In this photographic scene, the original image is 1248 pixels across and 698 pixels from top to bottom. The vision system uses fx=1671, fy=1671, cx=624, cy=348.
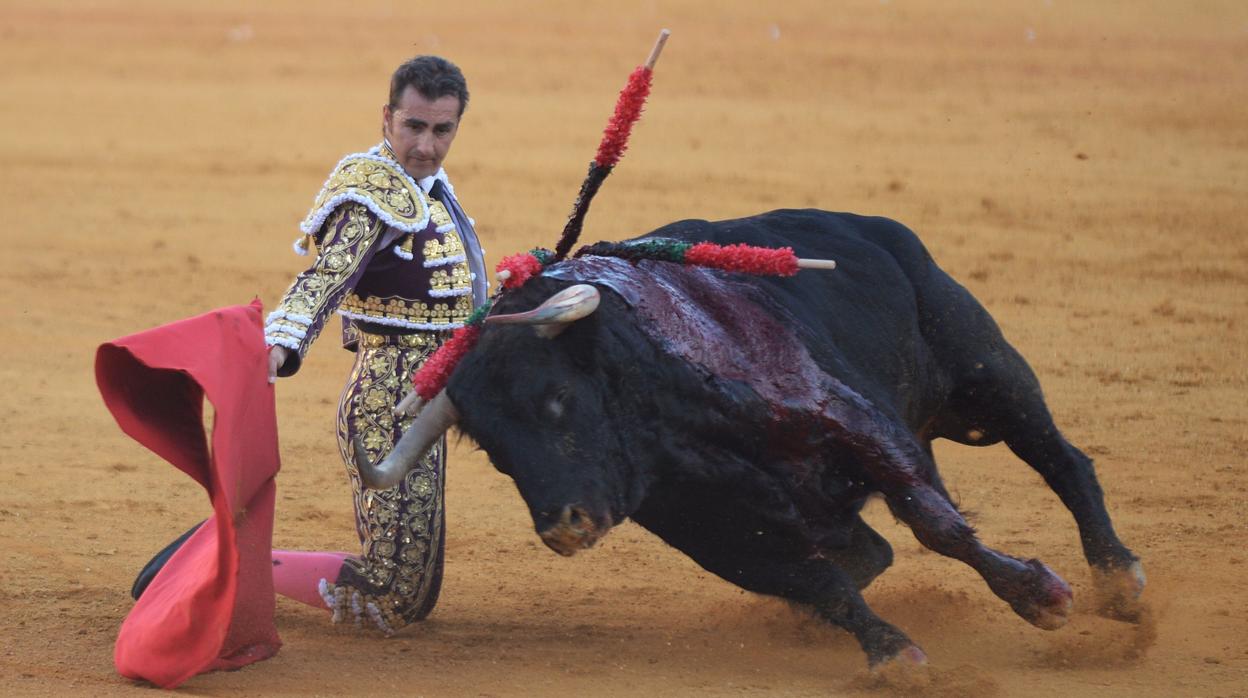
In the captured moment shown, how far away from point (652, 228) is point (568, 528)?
25.7 feet

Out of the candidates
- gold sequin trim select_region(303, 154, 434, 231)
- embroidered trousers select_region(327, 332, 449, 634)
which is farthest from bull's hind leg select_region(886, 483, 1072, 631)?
gold sequin trim select_region(303, 154, 434, 231)

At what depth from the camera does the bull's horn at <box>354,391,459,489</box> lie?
4047 millimetres

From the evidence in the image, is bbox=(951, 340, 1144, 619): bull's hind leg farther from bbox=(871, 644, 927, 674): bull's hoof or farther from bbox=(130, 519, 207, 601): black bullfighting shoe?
bbox=(130, 519, 207, 601): black bullfighting shoe

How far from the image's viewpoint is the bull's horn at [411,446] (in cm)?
405

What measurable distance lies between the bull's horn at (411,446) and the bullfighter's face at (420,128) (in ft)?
2.39

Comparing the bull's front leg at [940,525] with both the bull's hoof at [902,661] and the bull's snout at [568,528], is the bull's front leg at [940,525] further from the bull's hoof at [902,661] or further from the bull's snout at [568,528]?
the bull's snout at [568,528]

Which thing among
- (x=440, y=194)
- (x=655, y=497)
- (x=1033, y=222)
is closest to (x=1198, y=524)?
(x=655, y=497)

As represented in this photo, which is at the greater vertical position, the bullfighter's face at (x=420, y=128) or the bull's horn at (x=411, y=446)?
the bullfighter's face at (x=420, y=128)

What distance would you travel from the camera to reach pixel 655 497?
4.22 meters

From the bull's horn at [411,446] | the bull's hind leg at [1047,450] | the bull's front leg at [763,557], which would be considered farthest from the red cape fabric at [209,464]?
the bull's hind leg at [1047,450]

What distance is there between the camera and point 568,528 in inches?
152

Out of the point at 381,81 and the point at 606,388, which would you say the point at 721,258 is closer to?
the point at 606,388

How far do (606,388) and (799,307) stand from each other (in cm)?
72

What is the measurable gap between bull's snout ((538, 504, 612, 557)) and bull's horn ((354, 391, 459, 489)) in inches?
14.8
